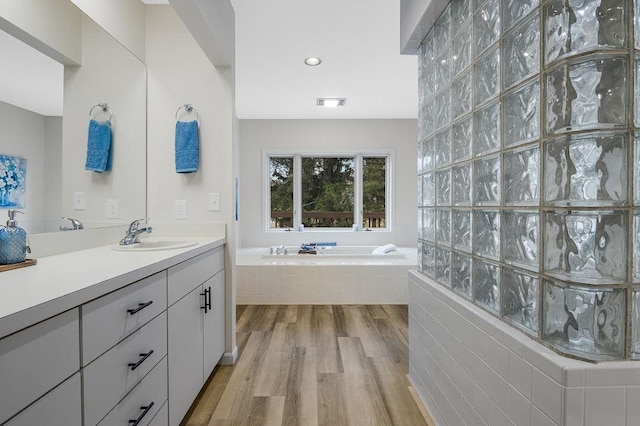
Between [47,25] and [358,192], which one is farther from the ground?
[47,25]

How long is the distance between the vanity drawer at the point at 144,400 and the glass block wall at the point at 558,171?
4.08 ft

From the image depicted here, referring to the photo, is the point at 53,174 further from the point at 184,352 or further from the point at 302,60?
the point at 302,60

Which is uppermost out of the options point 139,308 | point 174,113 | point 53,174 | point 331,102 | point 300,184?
point 331,102

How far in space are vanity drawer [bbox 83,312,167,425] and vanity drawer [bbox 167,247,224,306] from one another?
5.9 inches

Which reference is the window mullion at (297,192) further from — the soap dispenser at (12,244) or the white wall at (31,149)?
the soap dispenser at (12,244)

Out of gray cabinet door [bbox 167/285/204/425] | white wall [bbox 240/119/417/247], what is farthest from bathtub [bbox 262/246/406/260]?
gray cabinet door [bbox 167/285/204/425]

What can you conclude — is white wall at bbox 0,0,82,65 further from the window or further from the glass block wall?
the window

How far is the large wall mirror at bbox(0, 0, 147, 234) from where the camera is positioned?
53.9 inches

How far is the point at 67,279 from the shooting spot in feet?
3.35

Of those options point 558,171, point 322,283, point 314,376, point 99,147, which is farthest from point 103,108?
point 322,283

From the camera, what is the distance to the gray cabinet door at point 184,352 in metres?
1.47

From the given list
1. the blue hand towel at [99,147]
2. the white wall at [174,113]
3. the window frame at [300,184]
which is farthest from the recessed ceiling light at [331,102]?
the blue hand towel at [99,147]

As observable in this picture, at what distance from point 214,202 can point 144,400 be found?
1313mm

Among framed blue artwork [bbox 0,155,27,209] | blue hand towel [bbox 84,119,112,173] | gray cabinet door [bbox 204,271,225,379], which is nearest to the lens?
framed blue artwork [bbox 0,155,27,209]
